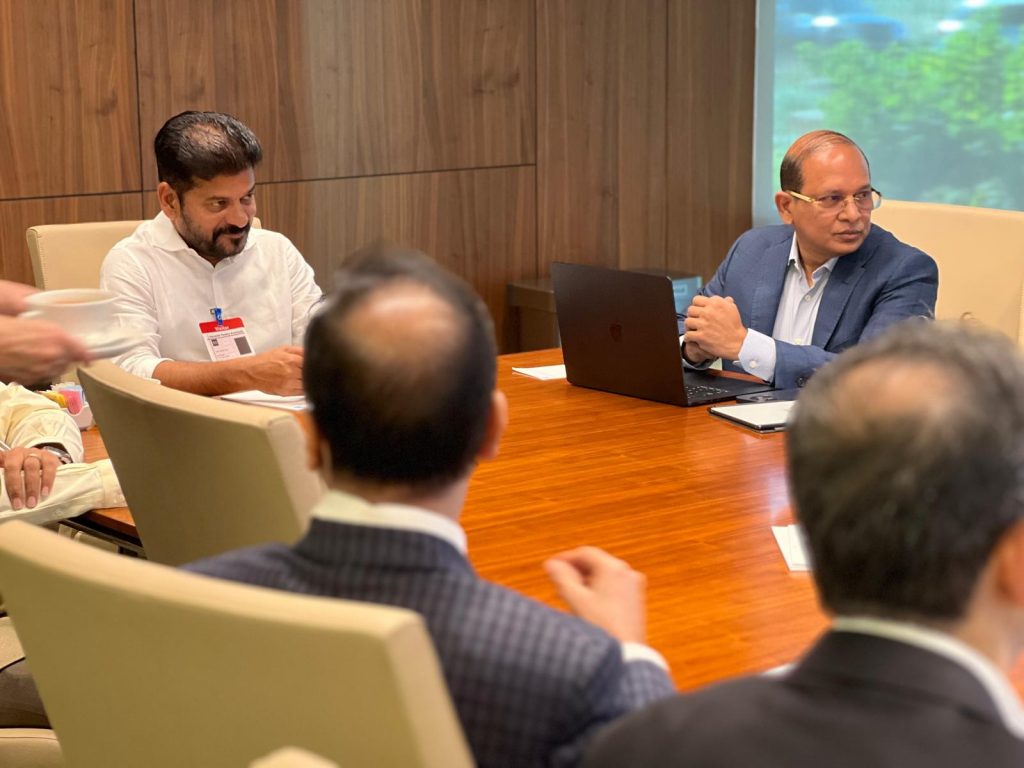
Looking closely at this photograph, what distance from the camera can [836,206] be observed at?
3.55m

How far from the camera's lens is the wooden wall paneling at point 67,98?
4723 millimetres

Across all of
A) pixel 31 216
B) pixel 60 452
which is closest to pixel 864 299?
pixel 60 452

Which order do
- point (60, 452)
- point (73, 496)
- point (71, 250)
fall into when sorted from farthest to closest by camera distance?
point (71, 250), point (60, 452), point (73, 496)

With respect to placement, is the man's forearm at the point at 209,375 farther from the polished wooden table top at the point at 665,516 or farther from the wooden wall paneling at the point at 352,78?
the wooden wall paneling at the point at 352,78

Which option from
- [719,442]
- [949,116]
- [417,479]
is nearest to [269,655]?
[417,479]

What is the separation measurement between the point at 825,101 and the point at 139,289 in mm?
3830

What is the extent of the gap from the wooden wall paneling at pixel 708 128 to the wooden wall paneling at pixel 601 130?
0.09 metres

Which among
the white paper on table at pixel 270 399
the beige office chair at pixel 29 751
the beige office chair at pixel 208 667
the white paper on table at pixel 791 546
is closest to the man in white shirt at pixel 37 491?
the beige office chair at pixel 29 751

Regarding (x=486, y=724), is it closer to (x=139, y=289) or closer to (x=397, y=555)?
(x=397, y=555)

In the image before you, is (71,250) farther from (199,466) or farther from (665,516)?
(665,516)

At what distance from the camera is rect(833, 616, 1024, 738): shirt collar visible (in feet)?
3.29

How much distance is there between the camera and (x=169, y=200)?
144 inches

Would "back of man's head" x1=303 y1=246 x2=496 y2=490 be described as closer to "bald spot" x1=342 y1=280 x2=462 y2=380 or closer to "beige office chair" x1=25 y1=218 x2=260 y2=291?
"bald spot" x1=342 y1=280 x2=462 y2=380

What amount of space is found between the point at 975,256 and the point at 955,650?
3.16 m
